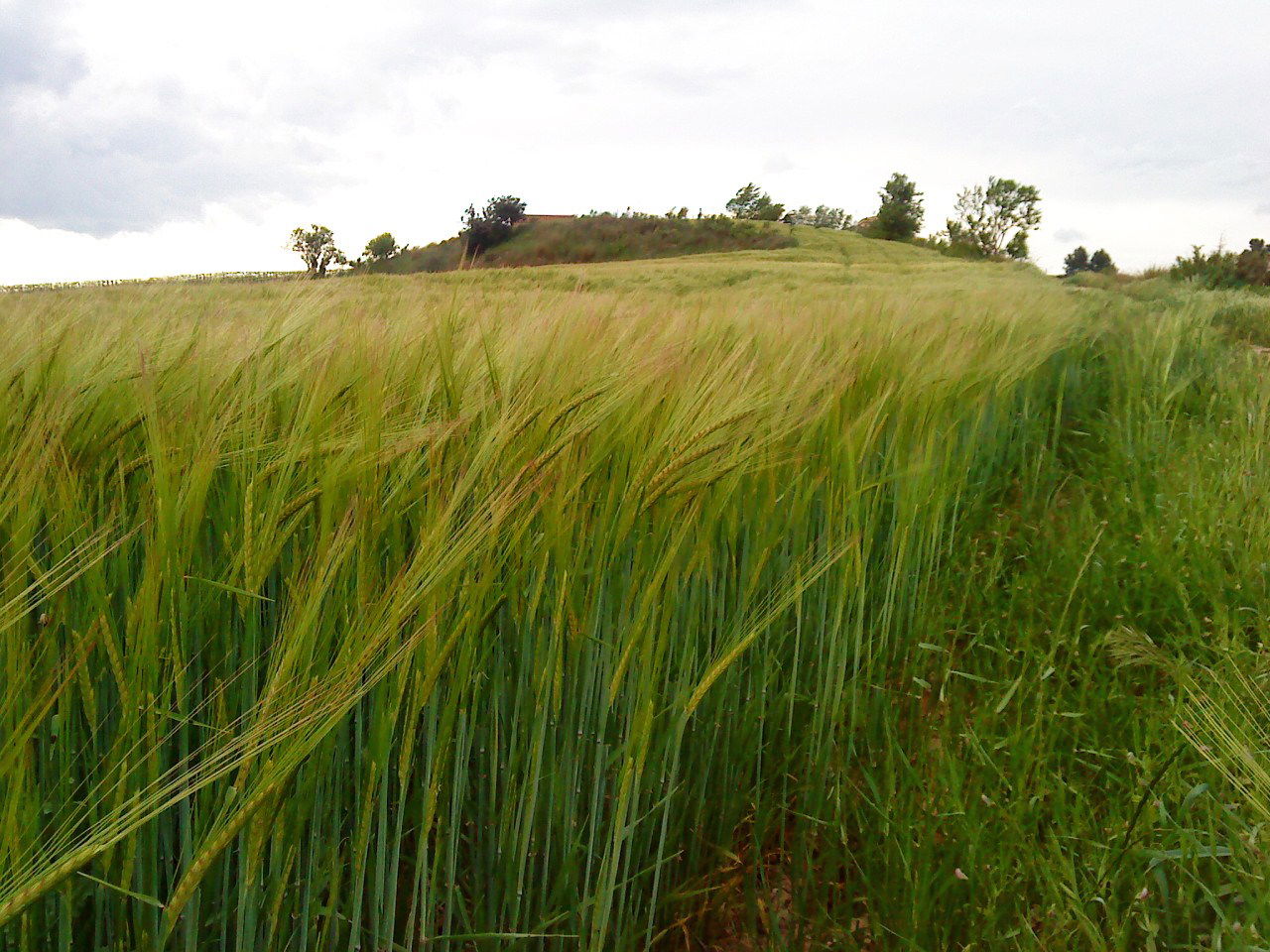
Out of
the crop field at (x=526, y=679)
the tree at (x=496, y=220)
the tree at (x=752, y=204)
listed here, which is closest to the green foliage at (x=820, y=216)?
the tree at (x=752, y=204)

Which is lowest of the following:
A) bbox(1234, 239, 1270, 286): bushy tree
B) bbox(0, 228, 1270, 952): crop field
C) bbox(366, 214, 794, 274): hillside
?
bbox(0, 228, 1270, 952): crop field

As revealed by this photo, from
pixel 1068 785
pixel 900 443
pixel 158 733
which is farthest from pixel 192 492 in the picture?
pixel 900 443

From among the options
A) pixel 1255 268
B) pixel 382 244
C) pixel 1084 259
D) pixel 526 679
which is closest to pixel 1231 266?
pixel 1255 268

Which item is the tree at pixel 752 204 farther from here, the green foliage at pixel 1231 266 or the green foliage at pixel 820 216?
the green foliage at pixel 1231 266

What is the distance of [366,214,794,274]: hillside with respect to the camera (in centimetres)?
2567

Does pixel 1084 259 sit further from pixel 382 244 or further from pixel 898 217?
pixel 382 244

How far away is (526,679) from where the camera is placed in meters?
0.92

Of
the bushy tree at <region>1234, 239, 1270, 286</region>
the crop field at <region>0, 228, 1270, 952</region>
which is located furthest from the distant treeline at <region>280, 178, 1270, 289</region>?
the crop field at <region>0, 228, 1270, 952</region>

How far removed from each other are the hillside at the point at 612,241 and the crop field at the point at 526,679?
80.0ft

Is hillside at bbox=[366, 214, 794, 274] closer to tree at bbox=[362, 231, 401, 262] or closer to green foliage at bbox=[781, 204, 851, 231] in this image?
tree at bbox=[362, 231, 401, 262]

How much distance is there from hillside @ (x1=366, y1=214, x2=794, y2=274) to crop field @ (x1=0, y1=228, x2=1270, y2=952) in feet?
80.0

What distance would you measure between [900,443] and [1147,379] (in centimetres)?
240

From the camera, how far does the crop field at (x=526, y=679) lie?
2.32 ft

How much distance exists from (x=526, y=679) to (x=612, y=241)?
2671 cm
